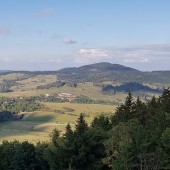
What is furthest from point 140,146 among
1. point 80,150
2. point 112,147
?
point 80,150

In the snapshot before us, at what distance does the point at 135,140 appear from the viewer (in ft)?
235

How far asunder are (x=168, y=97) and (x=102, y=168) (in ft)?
90.8

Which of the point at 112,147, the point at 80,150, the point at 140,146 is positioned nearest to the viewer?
the point at 140,146

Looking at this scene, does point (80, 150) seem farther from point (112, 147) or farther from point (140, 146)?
point (140, 146)

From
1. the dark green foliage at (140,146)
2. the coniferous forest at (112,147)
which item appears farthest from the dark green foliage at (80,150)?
the dark green foliage at (140,146)

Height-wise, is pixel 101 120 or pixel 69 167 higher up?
pixel 101 120

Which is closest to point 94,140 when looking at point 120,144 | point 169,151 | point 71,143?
point 71,143

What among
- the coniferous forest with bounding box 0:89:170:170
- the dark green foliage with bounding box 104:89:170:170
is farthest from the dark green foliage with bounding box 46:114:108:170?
the dark green foliage with bounding box 104:89:170:170

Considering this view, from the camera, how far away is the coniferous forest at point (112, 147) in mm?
67463

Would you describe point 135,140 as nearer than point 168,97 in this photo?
Yes

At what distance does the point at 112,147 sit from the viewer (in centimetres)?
7556

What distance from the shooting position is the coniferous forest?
67463 millimetres

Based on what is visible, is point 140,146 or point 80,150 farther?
point 80,150

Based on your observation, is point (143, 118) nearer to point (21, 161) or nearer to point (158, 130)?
point (158, 130)
